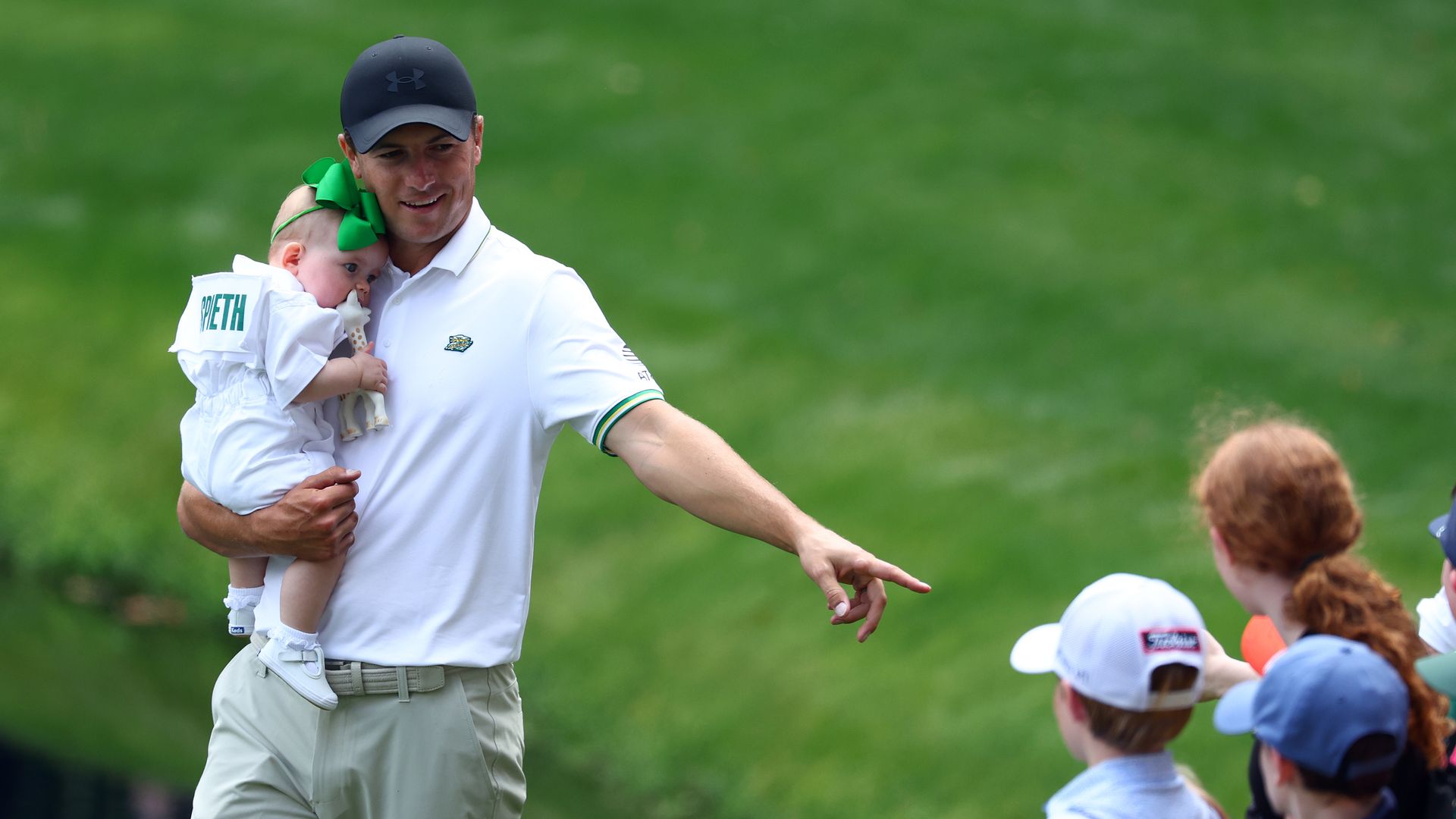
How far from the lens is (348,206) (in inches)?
141

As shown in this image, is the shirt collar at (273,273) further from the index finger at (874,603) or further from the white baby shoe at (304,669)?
the index finger at (874,603)

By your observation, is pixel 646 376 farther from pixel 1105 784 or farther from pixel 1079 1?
pixel 1079 1

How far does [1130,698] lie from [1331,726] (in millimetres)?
313

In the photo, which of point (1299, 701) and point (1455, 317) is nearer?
point (1299, 701)

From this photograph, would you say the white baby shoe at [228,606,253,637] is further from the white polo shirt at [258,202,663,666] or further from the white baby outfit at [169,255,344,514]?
the white baby outfit at [169,255,344,514]

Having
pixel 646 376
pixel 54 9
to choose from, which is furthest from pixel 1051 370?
pixel 54 9

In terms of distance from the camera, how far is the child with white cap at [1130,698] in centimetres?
270

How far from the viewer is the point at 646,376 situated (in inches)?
139

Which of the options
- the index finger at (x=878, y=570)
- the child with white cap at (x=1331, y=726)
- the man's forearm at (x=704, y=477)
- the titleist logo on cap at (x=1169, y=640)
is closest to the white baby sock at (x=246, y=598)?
the man's forearm at (x=704, y=477)

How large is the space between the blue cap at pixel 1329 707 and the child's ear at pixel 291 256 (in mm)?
2134

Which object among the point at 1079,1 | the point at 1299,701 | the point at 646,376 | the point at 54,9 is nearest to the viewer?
the point at 1299,701

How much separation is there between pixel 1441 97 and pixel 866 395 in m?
4.56

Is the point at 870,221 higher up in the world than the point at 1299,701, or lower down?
higher up

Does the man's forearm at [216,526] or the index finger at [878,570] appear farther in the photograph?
the man's forearm at [216,526]
